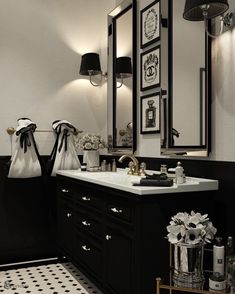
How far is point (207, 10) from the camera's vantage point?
1.99 meters

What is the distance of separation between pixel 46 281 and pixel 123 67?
2.09 metres

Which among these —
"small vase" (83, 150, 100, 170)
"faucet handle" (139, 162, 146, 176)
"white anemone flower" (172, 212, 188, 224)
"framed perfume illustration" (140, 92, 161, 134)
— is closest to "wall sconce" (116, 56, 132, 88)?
"framed perfume illustration" (140, 92, 161, 134)

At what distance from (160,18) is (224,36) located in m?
0.74

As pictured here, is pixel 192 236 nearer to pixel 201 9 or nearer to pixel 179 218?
pixel 179 218

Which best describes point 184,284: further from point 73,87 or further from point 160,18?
point 73,87

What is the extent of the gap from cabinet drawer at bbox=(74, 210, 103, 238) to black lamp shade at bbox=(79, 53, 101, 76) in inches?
58.5

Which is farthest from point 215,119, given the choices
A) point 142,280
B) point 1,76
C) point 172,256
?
point 1,76

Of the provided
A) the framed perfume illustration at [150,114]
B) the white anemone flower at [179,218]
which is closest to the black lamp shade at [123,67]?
the framed perfume illustration at [150,114]

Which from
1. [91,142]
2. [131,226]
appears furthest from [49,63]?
[131,226]

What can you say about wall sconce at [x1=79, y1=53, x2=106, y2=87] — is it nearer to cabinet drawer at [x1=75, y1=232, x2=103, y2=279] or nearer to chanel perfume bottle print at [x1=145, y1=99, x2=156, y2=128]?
chanel perfume bottle print at [x1=145, y1=99, x2=156, y2=128]

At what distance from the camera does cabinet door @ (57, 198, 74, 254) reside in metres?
3.14

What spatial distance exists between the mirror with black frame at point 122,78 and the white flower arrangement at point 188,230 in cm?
133

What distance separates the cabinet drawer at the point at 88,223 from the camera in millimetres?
2527

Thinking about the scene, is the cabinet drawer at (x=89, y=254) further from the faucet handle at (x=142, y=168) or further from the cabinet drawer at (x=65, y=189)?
the faucet handle at (x=142, y=168)
